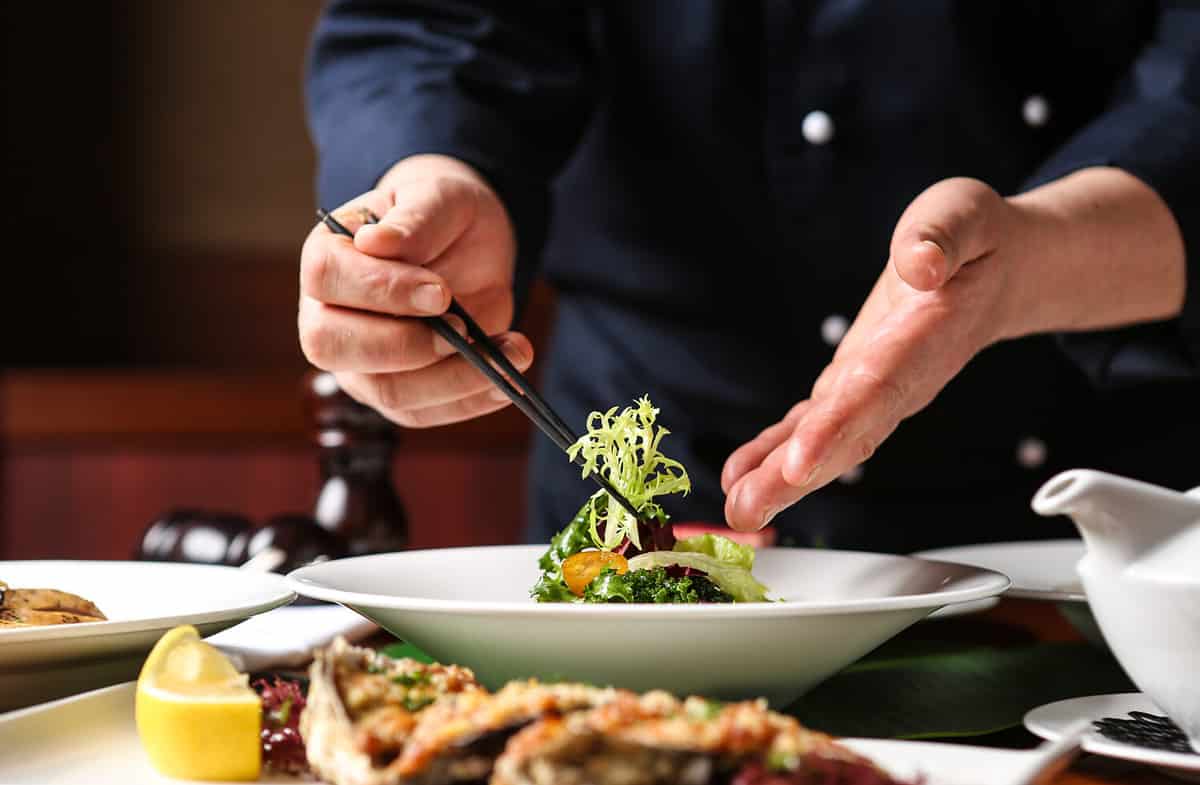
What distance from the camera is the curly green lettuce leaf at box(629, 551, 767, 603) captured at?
1.17 meters

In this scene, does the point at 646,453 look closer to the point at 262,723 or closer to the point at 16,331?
the point at 262,723

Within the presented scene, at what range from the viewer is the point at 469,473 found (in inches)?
189

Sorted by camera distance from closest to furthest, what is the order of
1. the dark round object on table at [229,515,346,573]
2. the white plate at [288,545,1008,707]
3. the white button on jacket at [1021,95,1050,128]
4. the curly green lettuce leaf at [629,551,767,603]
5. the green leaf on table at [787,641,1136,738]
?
the white plate at [288,545,1008,707] → the green leaf on table at [787,641,1136,738] → the curly green lettuce leaf at [629,551,767,603] → the dark round object on table at [229,515,346,573] → the white button on jacket at [1021,95,1050,128]

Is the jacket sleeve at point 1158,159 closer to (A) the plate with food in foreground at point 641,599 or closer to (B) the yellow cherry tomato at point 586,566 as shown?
(A) the plate with food in foreground at point 641,599

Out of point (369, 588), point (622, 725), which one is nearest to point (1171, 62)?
point (369, 588)

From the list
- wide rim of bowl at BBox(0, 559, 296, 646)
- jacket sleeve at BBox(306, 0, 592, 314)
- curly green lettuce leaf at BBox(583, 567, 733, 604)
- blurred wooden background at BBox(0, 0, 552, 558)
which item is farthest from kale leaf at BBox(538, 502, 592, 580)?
blurred wooden background at BBox(0, 0, 552, 558)

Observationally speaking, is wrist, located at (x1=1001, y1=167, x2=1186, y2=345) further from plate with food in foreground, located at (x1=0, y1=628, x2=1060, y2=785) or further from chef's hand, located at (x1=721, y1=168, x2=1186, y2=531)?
plate with food in foreground, located at (x1=0, y1=628, x2=1060, y2=785)

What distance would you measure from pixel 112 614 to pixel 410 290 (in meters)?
0.45

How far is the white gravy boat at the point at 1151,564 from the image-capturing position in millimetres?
896

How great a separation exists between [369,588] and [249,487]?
11.8 feet

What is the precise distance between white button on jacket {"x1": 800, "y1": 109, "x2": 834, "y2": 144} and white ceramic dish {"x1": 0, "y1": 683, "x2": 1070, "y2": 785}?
1.51 meters

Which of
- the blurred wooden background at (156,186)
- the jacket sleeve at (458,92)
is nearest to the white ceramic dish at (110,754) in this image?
the jacket sleeve at (458,92)

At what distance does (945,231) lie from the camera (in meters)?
1.27

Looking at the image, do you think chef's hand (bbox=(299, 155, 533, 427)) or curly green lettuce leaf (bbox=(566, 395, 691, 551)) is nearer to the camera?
curly green lettuce leaf (bbox=(566, 395, 691, 551))
